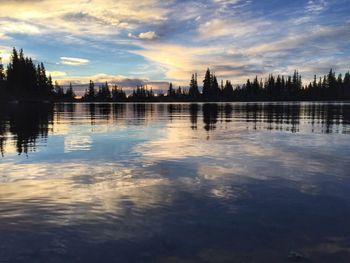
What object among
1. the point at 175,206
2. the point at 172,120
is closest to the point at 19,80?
Answer: the point at 172,120

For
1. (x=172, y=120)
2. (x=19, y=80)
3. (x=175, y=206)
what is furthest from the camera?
(x=19, y=80)

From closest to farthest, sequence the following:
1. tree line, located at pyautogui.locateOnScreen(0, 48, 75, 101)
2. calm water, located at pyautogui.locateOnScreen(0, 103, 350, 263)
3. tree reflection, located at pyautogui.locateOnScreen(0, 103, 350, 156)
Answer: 1. calm water, located at pyautogui.locateOnScreen(0, 103, 350, 263)
2. tree reflection, located at pyautogui.locateOnScreen(0, 103, 350, 156)
3. tree line, located at pyautogui.locateOnScreen(0, 48, 75, 101)

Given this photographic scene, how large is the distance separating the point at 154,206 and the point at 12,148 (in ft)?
41.9

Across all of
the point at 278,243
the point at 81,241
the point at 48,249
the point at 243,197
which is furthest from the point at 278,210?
the point at 48,249

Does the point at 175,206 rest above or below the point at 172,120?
below

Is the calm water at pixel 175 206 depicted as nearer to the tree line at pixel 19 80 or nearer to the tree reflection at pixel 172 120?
the tree reflection at pixel 172 120

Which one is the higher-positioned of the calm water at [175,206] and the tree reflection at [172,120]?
the tree reflection at [172,120]

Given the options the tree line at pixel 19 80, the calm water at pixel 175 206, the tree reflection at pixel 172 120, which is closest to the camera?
the calm water at pixel 175 206

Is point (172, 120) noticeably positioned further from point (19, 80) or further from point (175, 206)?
point (19, 80)

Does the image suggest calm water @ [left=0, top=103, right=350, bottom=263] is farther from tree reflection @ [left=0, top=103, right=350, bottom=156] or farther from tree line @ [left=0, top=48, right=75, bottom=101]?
tree line @ [left=0, top=48, right=75, bottom=101]

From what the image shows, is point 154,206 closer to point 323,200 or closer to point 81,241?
point 81,241

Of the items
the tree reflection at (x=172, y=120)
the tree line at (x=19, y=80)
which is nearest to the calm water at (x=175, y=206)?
the tree reflection at (x=172, y=120)

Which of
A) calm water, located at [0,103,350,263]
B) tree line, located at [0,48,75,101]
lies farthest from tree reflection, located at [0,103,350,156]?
tree line, located at [0,48,75,101]

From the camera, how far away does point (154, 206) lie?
347 inches
